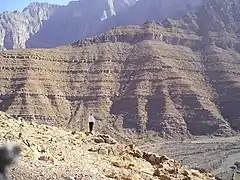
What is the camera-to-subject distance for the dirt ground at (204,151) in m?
68.7

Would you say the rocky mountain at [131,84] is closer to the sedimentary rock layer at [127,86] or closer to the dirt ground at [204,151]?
the sedimentary rock layer at [127,86]

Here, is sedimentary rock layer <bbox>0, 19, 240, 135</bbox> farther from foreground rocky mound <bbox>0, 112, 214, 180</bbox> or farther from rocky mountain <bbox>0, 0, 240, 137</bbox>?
foreground rocky mound <bbox>0, 112, 214, 180</bbox>

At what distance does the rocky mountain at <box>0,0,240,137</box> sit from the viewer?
9694 centimetres

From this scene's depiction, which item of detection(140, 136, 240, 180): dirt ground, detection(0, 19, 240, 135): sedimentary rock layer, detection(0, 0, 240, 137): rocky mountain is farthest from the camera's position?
detection(0, 19, 240, 135): sedimentary rock layer

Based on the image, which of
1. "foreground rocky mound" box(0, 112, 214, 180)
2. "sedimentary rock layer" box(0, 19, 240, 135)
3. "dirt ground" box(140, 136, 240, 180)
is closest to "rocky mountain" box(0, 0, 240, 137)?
"sedimentary rock layer" box(0, 19, 240, 135)

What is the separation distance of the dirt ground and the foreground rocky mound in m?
44.7

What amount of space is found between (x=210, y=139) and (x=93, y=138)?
255 feet

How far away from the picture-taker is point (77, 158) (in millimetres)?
14453

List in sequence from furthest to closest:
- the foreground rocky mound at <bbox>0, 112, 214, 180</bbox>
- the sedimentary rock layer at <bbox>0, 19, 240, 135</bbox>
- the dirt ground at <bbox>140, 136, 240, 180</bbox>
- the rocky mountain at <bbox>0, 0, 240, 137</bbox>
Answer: the sedimentary rock layer at <bbox>0, 19, 240, 135</bbox> < the rocky mountain at <bbox>0, 0, 240, 137</bbox> < the dirt ground at <bbox>140, 136, 240, 180</bbox> < the foreground rocky mound at <bbox>0, 112, 214, 180</bbox>

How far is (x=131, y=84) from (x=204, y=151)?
31095 mm

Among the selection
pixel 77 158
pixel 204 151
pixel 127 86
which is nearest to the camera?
pixel 77 158

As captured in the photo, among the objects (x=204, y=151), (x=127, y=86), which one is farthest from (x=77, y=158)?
(x=127, y=86)

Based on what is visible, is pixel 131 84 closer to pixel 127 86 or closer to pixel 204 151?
pixel 127 86

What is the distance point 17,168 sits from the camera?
10.1 metres
